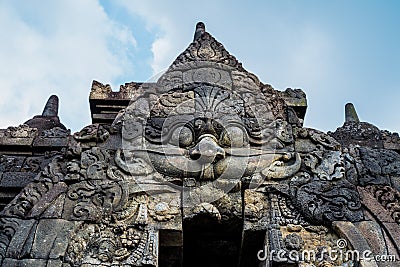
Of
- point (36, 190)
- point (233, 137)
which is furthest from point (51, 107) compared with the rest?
point (233, 137)

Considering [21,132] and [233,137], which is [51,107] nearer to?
[21,132]

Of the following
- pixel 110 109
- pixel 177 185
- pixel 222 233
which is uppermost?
pixel 110 109

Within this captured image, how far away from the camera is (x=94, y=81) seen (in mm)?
8688

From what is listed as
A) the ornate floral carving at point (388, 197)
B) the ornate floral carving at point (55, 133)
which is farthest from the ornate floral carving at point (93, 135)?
the ornate floral carving at point (388, 197)

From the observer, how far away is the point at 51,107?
934 cm

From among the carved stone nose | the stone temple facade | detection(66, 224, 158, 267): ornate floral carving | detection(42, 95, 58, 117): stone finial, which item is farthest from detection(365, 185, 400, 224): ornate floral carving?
detection(42, 95, 58, 117): stone finial

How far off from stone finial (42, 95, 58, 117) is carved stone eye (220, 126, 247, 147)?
10.2 feet

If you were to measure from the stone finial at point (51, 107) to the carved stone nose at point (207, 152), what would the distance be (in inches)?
119

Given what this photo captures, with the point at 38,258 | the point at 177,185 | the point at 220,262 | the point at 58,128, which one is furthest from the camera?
the point at 58,128

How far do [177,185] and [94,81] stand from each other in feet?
8.13

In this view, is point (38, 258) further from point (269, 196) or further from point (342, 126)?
point (342, 126)

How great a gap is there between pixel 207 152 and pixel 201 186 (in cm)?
40

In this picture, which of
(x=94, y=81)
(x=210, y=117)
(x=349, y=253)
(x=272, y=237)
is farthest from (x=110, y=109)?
(x=349, y=253)

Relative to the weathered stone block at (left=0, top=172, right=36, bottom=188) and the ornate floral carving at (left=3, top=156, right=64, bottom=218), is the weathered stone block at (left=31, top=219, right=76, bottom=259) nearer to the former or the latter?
the ornate floral carving at (left=3, top=156, right=64, bottom=218)
